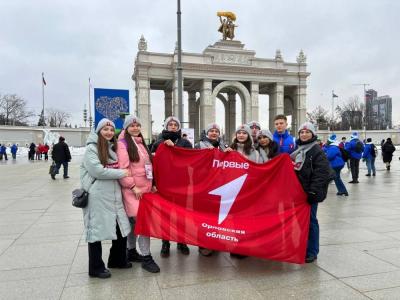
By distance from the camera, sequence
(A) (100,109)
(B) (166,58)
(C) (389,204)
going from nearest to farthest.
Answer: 1. (A) (100,109)
2. (C) (389,204)
3. (B) (166,58)

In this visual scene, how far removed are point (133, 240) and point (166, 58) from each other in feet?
172

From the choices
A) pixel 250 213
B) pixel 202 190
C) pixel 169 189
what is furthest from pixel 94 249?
pixel 250 213

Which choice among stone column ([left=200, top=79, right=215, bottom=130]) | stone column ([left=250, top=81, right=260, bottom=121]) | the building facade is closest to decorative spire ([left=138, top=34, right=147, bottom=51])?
stone column ([left=200, top=79, right=215, bottom=130])

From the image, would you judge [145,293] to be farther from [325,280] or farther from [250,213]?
[325,280]

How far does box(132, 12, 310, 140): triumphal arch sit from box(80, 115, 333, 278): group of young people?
160ft

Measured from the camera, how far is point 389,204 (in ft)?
31.0

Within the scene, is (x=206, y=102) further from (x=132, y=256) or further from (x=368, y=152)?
(x=132, y=256)

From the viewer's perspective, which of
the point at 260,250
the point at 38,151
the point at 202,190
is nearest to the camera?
the point at 260,250

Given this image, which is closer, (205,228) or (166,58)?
(205,228)

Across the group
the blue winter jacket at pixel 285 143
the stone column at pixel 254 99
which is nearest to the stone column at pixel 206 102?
the stone column at pixel 254 99

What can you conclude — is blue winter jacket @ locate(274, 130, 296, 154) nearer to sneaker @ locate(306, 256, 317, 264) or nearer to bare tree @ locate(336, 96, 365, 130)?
sneaker @ locate(306, 256, 317, 264)

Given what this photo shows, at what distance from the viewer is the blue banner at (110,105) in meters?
8.45

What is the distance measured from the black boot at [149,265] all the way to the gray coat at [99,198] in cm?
50

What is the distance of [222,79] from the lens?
56.7 metres
